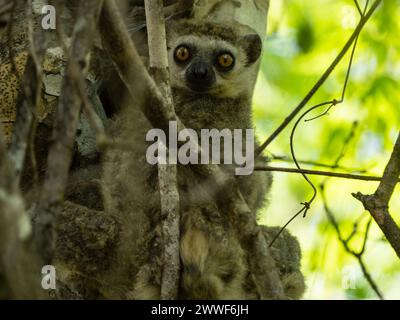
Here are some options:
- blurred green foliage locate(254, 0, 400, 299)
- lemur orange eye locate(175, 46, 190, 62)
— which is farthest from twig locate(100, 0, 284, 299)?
blurred green foliage locate(254, 0, 400, 299)

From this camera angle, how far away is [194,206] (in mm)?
5617

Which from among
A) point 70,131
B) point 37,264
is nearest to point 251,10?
point 70,131

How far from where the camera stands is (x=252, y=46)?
729 centimetres

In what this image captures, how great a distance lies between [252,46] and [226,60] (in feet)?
1.06

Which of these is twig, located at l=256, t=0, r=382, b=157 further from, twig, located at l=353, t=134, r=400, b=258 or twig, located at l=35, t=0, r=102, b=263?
twig, located at l=35, t=0, r=102, b=263

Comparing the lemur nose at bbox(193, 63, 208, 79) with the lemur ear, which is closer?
the lemur nose at bbox(193, 63, 208, 79)

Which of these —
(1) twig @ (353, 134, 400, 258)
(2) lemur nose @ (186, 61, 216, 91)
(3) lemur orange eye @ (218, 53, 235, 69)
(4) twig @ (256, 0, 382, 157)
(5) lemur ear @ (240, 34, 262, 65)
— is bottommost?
(1) twig @ (353, 134, 400, 258)

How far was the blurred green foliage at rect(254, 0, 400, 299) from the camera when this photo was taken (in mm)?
8734

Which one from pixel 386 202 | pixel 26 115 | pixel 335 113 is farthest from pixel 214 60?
pixel 26 115

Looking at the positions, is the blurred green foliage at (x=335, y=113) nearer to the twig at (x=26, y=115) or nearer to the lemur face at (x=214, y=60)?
the lemur face at (x=214, y=60)

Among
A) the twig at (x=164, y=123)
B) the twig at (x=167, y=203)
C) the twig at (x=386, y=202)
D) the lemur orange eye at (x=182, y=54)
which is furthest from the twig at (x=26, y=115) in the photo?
the lemur orange eye at (x=182, y=54)

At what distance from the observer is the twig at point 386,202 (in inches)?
184

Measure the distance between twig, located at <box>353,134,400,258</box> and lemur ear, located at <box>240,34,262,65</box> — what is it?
266 cm

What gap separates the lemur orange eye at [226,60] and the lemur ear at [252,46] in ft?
0.62
